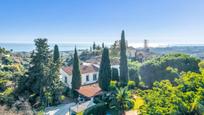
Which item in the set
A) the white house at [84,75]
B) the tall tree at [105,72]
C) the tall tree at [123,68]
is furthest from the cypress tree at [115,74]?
the white house at [84,75]

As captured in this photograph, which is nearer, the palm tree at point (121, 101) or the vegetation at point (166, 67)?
the palm tree at point (121, 101)

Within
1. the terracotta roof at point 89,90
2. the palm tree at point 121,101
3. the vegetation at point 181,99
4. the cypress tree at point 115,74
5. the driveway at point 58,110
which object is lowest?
the driveway at point 58,110

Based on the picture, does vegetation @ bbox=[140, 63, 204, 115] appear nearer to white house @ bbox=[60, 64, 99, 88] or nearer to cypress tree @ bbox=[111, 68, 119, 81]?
cypress tree @ bbox=[111, 68, 119, 81]

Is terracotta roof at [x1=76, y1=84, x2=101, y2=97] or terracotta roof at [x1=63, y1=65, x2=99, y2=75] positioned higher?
terracotta roof at [x1=63, y1=65, x2=99, y2=75]

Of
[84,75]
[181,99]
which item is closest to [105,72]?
[84,75]

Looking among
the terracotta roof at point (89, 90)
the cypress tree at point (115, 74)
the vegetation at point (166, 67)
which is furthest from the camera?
the cypress tree at point (115, 74)

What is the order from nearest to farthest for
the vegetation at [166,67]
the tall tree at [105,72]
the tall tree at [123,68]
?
the tall tree at [105,72] < the vegetation at [166,67] < the tall tree at [123,68]

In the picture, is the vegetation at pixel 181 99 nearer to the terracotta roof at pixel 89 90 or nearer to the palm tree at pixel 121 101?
the palm tree at pixel 121 101

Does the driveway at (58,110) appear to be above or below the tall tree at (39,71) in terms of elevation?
below

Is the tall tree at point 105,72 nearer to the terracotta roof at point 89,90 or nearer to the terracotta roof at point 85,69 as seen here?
the terracotta roof at point 89,90

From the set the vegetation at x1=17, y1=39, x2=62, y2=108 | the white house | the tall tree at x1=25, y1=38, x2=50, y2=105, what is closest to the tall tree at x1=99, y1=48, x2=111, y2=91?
the white house

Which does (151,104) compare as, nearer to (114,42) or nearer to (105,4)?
(105,4)
